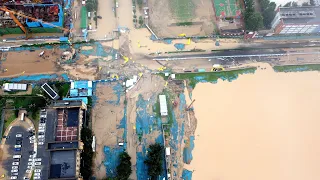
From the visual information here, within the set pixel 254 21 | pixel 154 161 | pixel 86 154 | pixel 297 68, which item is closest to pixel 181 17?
pixel 254 21

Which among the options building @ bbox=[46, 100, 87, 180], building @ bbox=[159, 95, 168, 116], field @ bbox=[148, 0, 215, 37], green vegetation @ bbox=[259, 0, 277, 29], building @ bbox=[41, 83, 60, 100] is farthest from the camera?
field @ bbox=[148, 0, 215, 37]

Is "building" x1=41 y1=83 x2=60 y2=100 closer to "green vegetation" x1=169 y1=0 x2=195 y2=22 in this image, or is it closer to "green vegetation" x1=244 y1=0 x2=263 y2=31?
"green vegetation" x1=169 y1=0 x2=195 y2=22

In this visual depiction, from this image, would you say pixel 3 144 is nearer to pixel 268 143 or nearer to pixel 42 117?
pixel 42 117

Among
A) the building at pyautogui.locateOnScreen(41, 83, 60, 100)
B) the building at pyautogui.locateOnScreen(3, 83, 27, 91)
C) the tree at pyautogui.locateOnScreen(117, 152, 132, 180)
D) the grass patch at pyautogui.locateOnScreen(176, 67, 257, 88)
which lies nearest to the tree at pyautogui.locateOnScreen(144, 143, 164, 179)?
the tree at pyautogui.locateOnScreen(117, 152, 132, 180)

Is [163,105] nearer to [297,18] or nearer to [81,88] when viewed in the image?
[81,88]

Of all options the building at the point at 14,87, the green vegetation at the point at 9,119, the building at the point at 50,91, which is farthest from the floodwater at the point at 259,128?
the green vegetation at the point at 9,119

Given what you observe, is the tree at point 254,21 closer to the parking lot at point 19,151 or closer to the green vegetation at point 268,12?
the green vegetation at point 268,12
